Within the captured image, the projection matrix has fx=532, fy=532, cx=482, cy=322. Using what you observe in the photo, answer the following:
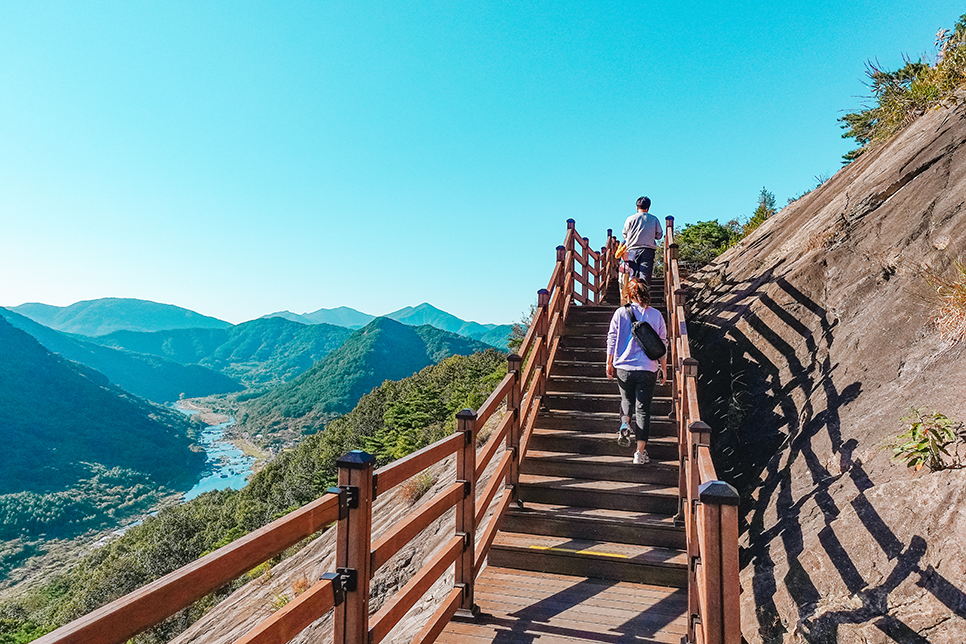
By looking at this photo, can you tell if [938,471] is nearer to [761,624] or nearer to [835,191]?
[761,624]

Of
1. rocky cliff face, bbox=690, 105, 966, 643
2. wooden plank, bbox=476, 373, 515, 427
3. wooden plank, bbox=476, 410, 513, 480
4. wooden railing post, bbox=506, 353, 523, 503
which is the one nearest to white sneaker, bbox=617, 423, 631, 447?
rocky cliff face, bbox=690, 105, 966, 643

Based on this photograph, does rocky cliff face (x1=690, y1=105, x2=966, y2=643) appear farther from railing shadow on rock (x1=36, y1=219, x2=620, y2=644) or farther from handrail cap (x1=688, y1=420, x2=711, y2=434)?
railing shadow on rock (x1=36, y1=219, x2=620, y2=644)

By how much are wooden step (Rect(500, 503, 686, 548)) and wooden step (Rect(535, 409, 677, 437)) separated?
118 cm

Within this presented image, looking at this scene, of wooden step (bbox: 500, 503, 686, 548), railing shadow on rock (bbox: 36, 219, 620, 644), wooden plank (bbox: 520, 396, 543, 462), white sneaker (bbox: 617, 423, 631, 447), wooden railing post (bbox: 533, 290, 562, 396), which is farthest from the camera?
wooden railing post (bbox: 533, 290, 562, 396)

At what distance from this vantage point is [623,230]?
8086 mm

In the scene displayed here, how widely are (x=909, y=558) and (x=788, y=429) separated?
1959 mm

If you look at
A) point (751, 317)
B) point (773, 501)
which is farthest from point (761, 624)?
point (751, 317)

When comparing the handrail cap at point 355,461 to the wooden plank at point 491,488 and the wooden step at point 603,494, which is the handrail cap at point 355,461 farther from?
the wooden step at point 603,494

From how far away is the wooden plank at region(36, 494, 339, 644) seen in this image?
4.23 feet

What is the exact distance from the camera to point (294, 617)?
6.57 feet

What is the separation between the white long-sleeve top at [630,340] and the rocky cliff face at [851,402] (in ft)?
4.08

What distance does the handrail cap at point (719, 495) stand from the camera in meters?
2.03

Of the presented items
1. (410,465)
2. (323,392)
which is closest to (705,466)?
(410,465)

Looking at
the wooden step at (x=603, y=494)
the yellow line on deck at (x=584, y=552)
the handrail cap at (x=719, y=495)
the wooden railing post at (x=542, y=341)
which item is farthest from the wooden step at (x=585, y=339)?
the handrail cap at (x=719, y=495)
